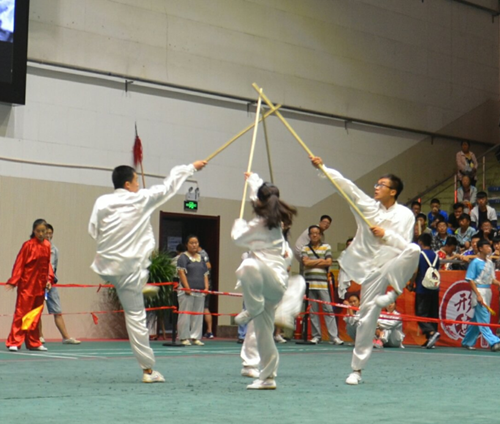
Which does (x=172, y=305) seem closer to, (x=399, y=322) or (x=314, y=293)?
(x=314, y=293)

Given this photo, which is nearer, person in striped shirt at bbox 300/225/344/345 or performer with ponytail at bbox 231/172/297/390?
performer with ponytail at bbox 231/172/297/390

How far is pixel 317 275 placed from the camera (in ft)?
52.2

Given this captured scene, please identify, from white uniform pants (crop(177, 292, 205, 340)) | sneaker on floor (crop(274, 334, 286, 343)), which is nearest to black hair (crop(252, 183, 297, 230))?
white uniform pants (crop(177, 292, 205, 340))

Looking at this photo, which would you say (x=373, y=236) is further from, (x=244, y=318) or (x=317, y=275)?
(x=317, y=275)

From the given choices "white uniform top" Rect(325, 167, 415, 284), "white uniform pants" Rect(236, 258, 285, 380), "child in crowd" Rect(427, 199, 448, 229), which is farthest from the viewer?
"child in crowd" Rect(427, 199, 448, 229)

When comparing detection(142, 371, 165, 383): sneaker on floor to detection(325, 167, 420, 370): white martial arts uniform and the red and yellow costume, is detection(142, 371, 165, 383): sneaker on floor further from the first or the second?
the red and yellow costume

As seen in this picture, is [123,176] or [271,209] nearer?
[271,209]

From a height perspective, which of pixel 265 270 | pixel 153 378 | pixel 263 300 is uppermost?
pixel 265 270

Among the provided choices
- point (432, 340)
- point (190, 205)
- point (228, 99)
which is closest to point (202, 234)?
point (190, 205)

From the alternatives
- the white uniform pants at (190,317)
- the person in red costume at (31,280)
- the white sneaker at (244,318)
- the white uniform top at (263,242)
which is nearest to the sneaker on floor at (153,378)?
the white sneaker at (244,318)

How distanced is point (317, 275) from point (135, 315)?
8123 millimetres

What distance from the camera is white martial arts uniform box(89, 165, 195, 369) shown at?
8117 millimetres

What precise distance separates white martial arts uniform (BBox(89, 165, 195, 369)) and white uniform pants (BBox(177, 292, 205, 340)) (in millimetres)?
7182

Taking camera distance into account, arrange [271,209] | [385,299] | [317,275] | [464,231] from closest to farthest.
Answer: [271,209]
[385,299]
[317,275]
[464,231]
